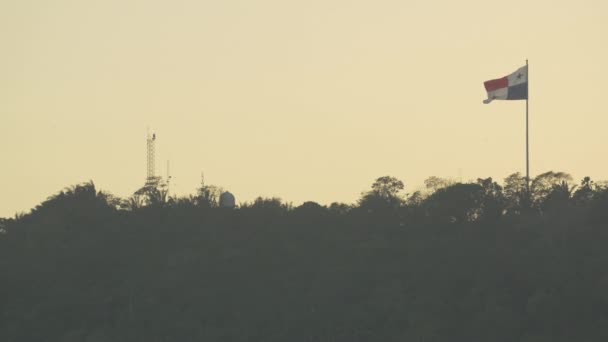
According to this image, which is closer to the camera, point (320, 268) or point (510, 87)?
point (510, 87)

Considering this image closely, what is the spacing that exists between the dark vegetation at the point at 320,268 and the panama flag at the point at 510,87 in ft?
24.6

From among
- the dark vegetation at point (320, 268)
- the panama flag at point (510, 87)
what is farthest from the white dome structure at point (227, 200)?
the panama flag at point (510, 87)

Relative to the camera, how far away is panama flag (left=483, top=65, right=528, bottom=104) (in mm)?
80938

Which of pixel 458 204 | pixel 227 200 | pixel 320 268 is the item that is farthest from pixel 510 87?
pixel 227 200

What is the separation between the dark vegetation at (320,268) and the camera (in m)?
76.0

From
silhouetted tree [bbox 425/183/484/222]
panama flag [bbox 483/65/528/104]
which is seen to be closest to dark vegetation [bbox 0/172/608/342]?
silhouetted tree [bbox 425/183/484/222]

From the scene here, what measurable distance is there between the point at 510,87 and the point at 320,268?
1353 centimetres

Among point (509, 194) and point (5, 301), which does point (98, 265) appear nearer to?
point (5, 301)

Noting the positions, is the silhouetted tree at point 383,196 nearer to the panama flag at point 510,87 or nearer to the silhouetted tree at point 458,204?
the silhouetted tree at point 458,204

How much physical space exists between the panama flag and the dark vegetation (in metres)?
7.50

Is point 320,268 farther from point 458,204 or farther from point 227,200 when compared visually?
point 227,200

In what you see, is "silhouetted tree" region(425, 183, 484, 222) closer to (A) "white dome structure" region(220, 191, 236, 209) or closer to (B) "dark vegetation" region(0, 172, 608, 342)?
(B) "dark vegetation" region(0, 172, 608, 342)

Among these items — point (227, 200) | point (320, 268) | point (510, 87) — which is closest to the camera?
point (510, 87)

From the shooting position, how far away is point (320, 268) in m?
85.1
